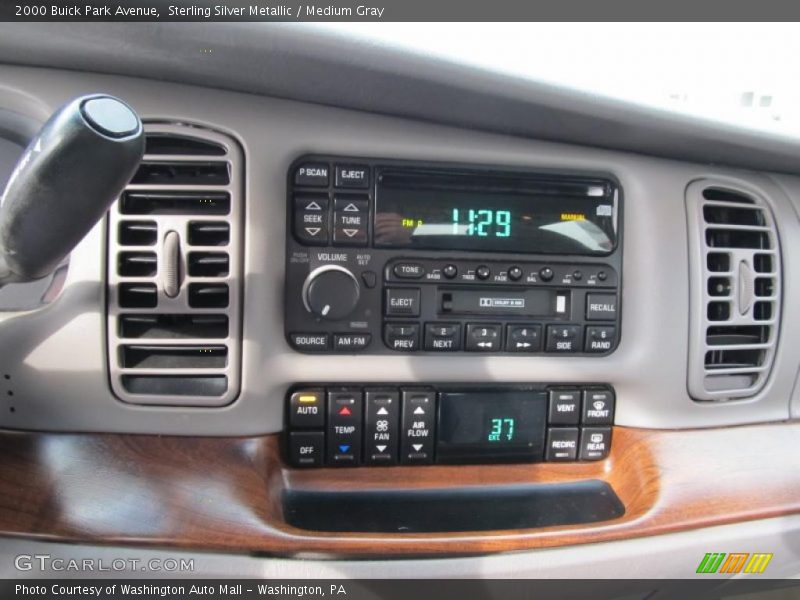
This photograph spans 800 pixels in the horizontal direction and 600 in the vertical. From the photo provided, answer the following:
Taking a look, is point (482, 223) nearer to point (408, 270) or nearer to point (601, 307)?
point (408, 270)

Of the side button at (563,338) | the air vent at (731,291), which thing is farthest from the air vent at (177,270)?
the air vent at (731,291)

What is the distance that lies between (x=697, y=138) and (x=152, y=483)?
3.77ft

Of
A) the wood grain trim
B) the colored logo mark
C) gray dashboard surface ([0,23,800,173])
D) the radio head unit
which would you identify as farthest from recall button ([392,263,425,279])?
the colored logo mark

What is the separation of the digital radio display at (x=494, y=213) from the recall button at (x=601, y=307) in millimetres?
86

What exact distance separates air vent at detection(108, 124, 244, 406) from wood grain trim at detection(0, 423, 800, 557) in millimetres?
119

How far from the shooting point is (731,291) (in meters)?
1.20

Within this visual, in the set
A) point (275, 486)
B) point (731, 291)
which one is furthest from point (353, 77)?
point (731, 291)

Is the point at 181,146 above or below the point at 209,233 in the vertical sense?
above

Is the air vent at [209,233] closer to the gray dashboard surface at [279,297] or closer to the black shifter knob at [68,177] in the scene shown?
the gray dashboard surface at [279,297]

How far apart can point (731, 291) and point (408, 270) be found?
26.4 inches

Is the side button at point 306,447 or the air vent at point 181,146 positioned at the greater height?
the air vent at point 181,146

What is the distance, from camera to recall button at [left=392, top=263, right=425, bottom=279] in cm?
108

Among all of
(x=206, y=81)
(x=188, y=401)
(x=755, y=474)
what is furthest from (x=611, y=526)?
(x=206, y=81)

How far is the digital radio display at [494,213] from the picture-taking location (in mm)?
1079
